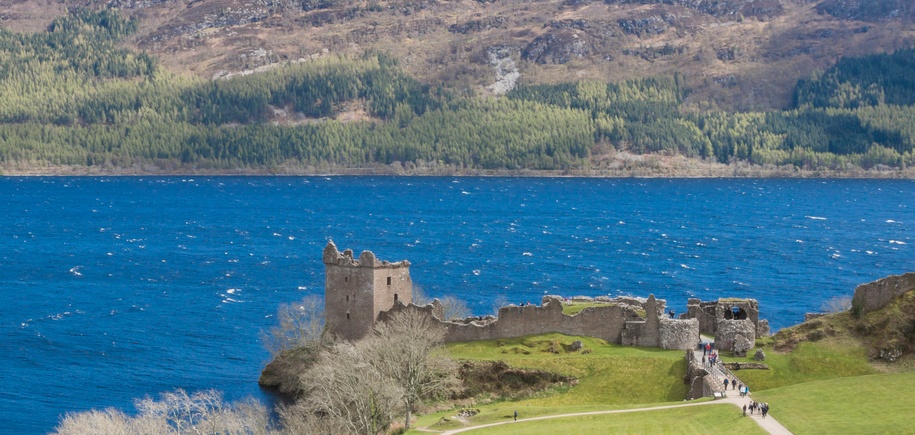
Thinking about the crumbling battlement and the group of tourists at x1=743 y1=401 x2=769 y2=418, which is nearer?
the group of tourists at x1=743 y1=401 x2=769 y2=418

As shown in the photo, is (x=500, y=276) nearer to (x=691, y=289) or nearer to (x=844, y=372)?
(x=691, y=289)

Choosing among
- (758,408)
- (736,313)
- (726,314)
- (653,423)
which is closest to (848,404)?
(758,408)

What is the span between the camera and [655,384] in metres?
90.3

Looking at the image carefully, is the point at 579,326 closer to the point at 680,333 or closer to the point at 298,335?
the point at 680,333

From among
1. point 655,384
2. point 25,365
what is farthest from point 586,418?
point 25,365

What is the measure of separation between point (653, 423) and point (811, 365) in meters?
17.2

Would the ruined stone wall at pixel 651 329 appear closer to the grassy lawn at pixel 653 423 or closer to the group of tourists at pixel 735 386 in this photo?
the group of tourists at pixel 735 386

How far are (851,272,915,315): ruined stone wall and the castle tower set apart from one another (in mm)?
33999

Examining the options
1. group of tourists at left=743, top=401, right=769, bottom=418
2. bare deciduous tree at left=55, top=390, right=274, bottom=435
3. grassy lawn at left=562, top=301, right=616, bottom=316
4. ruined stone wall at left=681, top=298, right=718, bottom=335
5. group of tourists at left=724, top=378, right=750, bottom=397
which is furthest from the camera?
grassy lawn at left=562, top=301, right=616, bottom=316

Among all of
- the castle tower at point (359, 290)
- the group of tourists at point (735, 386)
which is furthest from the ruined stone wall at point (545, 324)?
the group of tourists at point (735, 386)

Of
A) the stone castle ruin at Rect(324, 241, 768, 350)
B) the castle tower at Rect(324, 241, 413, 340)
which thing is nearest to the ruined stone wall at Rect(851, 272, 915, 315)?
the stone castle ruin at Rect(324, 241, 768, 350)

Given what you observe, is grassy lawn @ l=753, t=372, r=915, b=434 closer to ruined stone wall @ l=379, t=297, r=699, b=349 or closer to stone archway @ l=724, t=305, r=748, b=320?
ruined stone wall @ l=379, t=297, r=699, b=349

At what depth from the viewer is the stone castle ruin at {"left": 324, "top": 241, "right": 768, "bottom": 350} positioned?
97.2 meters

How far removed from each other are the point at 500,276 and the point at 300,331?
8066 centimetres
